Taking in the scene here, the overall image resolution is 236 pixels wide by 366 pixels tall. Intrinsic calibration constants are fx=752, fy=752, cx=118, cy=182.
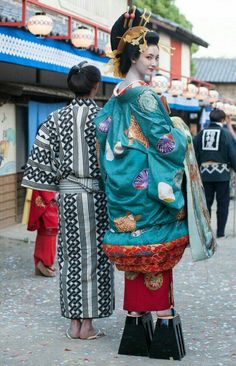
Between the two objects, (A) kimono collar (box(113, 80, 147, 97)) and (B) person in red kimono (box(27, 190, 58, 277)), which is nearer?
(A) kimono collar (box(113, 80, 147, 97))

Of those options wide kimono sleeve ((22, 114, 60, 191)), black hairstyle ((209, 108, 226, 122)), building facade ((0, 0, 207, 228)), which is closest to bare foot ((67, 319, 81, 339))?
wide kimono sleeve ((22, 114, 60, 191))

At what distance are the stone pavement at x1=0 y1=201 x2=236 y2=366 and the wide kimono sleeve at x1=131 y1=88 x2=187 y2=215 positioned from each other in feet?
3.80

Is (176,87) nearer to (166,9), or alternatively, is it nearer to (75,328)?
(75,328)

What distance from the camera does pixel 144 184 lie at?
4938 millimetres

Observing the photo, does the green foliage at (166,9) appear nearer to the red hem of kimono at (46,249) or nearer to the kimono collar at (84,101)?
the red hem of kimono at (46,249)

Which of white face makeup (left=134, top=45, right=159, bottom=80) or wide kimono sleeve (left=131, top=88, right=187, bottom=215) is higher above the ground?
white face makeup (left=134, top=45, right=159, bottom=80)

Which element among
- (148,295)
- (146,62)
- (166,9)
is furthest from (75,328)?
(166,9)

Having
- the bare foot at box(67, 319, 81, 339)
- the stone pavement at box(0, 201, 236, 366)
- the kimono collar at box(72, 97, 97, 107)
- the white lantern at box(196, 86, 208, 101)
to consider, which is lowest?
the stone pavement at box(0, 201, 236, 366)

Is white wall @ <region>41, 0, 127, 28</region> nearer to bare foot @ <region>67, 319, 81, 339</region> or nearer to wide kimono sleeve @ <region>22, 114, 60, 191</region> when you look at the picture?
wide kimono sleeve @ <region>22, 114, 60, 191</region>

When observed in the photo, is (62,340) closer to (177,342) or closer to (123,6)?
(177,342)

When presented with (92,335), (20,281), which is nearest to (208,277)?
(20,281)

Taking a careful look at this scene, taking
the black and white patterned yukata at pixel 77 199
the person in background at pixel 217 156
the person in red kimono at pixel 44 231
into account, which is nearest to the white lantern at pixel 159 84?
the person in background at pixel 217 156

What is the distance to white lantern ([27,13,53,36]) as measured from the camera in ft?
33.3

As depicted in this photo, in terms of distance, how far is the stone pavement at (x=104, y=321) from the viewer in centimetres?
520
